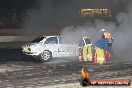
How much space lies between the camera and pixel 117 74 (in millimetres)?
16438

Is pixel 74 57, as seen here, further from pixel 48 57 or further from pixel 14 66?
pixel 14 66

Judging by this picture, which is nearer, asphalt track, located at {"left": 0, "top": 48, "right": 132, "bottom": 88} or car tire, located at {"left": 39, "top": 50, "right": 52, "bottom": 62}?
asphalt track, located at {"left": 0, "top": 48, "right": 132, "bottom": 88}

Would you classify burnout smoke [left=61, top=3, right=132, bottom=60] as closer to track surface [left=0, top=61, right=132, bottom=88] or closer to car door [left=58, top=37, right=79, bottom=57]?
car door [left=58, top=37, right=79, bottom=57]

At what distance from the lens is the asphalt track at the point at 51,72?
14.7 m

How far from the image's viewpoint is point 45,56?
68.8ft

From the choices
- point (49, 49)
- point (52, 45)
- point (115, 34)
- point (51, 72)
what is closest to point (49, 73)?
point (51, 72)

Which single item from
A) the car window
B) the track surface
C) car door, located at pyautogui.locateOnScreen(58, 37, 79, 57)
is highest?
the car window

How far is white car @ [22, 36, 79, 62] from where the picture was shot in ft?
68.3

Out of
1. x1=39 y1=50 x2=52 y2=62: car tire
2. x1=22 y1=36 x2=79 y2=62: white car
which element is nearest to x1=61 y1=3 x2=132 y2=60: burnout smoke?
x1=22 y1=36 x2=79 y2=62: white car

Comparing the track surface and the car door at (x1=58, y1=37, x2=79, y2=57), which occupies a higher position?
the car door at (x1=58, y1=37, x2=79, y2=57)

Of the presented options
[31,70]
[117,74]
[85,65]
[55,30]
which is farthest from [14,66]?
[55,30]

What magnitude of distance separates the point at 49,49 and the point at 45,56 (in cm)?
49

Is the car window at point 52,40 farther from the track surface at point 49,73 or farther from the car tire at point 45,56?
the track surface at point 49,73

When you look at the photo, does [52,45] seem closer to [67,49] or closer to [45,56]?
[45,56]
